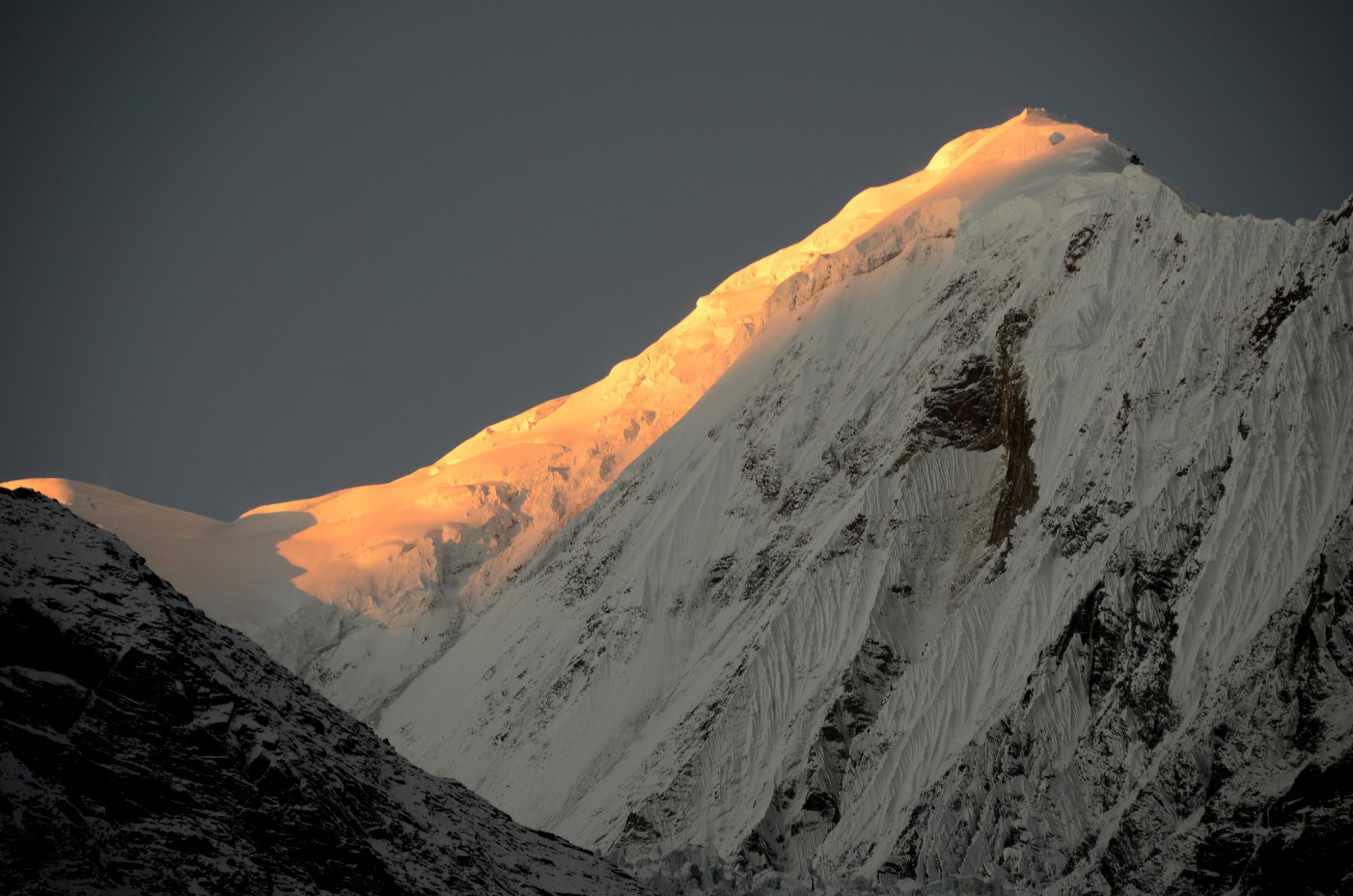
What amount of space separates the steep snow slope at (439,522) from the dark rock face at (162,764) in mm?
87675

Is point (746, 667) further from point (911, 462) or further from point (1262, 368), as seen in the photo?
point (1262, 368)

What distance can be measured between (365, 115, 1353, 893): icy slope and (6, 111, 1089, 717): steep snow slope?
16384 millimetres

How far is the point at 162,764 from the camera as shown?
137 ft

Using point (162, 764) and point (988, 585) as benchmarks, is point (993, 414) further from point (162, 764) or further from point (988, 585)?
point (162, 764)

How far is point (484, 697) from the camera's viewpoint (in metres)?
115

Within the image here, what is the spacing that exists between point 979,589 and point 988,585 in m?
0.53

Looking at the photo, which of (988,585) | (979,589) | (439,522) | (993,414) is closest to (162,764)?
(979,589)

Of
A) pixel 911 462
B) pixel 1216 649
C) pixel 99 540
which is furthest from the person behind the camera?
pixel 911 462

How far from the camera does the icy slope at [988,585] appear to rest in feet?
186

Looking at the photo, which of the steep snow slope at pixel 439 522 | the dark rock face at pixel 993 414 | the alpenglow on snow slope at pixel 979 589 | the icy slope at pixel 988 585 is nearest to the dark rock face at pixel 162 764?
the alpenglow on snow slope at pixel 979 589

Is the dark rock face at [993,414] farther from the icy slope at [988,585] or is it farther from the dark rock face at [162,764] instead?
the dark rock face at [162,764]

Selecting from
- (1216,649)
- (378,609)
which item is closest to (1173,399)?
(1216,649)

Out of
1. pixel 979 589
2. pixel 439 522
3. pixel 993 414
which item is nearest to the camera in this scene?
pixel 979 589

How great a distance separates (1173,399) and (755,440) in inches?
1749
